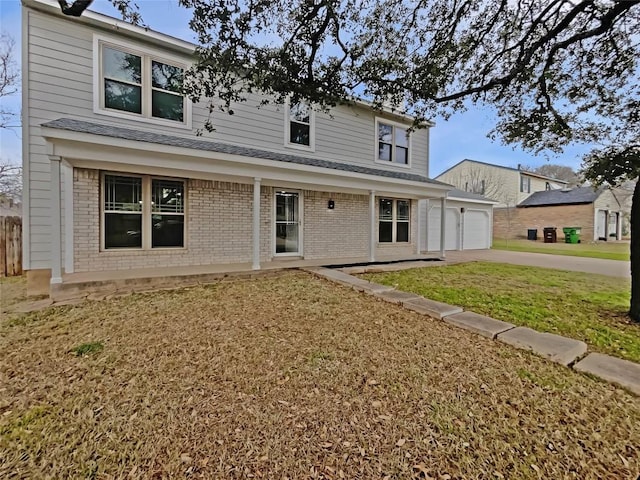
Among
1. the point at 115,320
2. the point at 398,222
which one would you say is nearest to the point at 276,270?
the point at 115,320

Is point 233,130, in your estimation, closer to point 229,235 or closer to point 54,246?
point 229,235

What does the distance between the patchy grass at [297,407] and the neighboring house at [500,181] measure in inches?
1084

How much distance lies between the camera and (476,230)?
17.2 m

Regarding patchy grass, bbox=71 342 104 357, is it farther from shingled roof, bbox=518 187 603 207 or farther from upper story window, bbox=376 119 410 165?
shingled roof, bbox=518 187 603 207

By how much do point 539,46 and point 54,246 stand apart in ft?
31.7

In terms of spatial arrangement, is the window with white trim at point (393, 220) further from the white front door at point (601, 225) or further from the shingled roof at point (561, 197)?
the white front door at point (601, 225)

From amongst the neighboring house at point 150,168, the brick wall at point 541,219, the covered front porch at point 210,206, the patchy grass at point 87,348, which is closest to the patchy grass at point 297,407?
the patchy grass at point 87,348

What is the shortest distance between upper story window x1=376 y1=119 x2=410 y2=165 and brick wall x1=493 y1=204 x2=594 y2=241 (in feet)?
58.3

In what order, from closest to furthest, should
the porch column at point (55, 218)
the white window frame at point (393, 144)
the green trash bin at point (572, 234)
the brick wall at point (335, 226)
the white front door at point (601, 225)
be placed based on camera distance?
the porch column at point (55, 218)
the brick wall at point (335, 226)
the white window frame at point (393, 144)
the green trash bin at point (572, 234)
the white front door at point (601, 225)

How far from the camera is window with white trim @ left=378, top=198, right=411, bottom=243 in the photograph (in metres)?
11.6

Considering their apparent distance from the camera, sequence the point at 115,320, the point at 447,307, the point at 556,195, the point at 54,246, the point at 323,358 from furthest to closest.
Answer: the point at 556,195
the point at 54,246
the point at 447,307
the point at 115,320
the point at 323,358

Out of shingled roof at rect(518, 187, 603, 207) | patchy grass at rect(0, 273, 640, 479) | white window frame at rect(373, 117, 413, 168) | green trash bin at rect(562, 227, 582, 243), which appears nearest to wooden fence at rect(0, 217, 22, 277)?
patchy grass at rect(0, 273, 640, 479)

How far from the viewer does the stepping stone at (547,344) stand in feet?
11.4

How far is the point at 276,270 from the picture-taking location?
7879 mm
